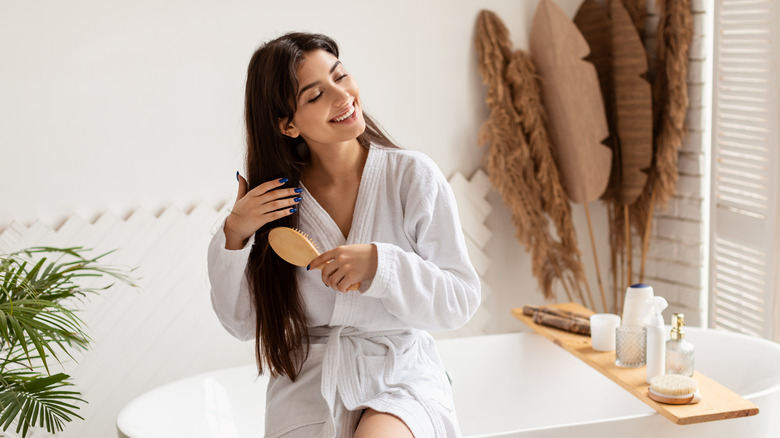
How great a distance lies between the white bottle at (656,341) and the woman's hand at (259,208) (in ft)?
Result: 3.36

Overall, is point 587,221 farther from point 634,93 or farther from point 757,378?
point 757,378

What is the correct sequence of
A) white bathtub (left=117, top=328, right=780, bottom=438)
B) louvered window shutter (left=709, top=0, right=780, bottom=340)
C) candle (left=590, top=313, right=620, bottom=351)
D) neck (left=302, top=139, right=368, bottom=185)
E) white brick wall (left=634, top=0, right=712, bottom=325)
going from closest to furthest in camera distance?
1. neck (left=302, top=139, right=368, bottom=185)
2. white bathtub (left=117, top=328, right=780, bottom=438)
3. candle (left=590, top=313, right=620, bottom=351)
4. louvered window shutter (left=709, top=0, right=780, bottom=340)
5. white brick wall (left=634, top=0, right=712, bottom=325)

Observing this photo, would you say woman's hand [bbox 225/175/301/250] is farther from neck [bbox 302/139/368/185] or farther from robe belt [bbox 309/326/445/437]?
robe belt [bbox 309/326/445/437]

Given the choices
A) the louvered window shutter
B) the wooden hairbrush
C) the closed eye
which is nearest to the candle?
the louvered window shutter

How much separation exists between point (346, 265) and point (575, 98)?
187cm

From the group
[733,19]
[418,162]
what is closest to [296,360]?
[418,162]

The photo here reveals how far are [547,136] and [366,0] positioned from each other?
2.95 feet

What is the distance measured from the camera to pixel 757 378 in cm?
237

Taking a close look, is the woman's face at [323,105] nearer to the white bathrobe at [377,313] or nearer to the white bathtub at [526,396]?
the white bathrobe at [377,313]

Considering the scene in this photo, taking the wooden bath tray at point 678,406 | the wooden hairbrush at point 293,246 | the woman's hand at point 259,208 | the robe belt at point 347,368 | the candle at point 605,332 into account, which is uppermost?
the woman's hand at point 259,208

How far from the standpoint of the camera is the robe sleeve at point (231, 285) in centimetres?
161

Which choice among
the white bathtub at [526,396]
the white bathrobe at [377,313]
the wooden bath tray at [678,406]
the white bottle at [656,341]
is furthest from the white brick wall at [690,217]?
the white bathrobe at [377,313]

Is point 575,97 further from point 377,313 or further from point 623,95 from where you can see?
point 377,313

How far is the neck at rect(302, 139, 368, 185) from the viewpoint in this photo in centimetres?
172
